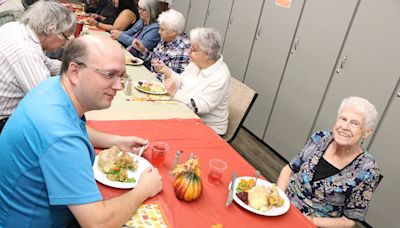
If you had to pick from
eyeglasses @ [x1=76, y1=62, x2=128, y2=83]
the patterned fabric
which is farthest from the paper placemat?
the patterned fabric

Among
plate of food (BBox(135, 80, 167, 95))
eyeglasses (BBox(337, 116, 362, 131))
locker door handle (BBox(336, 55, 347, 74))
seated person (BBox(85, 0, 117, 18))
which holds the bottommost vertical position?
plate of food (BBox(135, 80, 167, 95))

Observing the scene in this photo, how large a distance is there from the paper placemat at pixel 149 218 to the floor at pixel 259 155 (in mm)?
2169

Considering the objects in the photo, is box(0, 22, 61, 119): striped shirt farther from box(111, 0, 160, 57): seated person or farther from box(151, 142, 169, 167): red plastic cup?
box(111, 0, 160, 57): seated person

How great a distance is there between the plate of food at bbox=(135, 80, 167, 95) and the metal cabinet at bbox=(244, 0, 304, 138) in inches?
65.8

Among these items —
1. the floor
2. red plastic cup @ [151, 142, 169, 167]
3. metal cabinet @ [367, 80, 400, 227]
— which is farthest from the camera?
the floor

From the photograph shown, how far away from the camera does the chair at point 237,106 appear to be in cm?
254

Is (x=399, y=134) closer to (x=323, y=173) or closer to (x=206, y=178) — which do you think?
(x=323, y=173)

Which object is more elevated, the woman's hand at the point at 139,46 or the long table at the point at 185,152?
the woman's hand at the point at 139,46

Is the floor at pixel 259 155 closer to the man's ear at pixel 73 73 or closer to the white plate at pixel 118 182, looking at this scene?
the white plate at pixel 118 182

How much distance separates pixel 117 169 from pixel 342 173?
3.76 ft

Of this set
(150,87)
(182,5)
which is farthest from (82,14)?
(150,87)

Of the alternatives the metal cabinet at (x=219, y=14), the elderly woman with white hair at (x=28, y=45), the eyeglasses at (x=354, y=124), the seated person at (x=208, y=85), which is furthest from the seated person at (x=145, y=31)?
the eyeglasses at (x=354, y=124)

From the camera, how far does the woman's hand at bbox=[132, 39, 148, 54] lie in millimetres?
3539

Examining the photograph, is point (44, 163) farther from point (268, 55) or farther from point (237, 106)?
point (268, 55)
